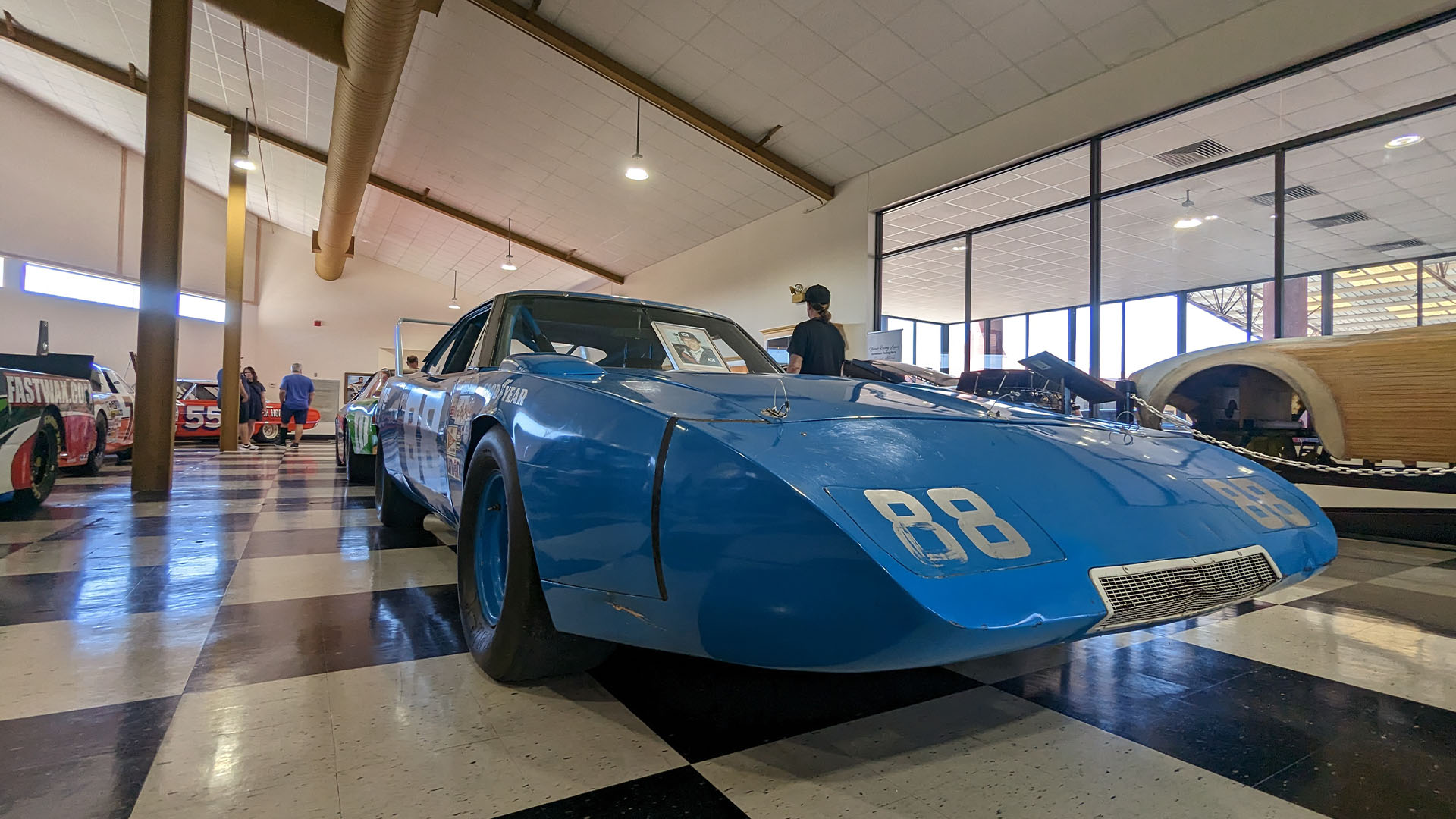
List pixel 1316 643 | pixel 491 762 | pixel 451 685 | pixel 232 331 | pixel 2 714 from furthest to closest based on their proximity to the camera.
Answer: pixel 232 331, pixel 1316 643, pixel 451 685, pixel 2 714, pixel 491 762

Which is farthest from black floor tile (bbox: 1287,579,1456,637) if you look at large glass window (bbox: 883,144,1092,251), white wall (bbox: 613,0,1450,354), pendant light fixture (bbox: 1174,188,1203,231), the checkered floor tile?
pendant light fixture (bbox: 1174,188,1203,231)

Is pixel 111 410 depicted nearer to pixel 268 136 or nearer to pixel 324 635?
pixel 268 136

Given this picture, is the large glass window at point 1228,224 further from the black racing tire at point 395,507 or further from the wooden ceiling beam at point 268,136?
the wooden ceiling beam at point 268,136

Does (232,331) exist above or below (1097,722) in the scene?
above

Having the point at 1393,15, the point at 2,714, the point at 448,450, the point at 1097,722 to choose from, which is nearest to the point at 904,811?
the point at 1097,722

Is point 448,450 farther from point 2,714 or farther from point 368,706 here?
point 2,714

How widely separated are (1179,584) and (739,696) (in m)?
0.87

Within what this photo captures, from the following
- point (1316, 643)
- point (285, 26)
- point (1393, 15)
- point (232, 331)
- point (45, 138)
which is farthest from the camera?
point (45, 138)

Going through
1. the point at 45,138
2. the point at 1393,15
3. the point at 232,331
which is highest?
the point at 45,138

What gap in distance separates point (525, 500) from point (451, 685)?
49cm

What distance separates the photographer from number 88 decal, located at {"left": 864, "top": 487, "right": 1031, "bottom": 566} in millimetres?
897

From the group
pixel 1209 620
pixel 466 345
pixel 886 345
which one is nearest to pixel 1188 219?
pixel 886 345

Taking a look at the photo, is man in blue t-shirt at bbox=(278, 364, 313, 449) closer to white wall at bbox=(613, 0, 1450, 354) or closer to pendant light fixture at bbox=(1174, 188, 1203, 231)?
white wall at bbox=(613, 0, 1450, 354)

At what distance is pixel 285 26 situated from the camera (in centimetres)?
692
